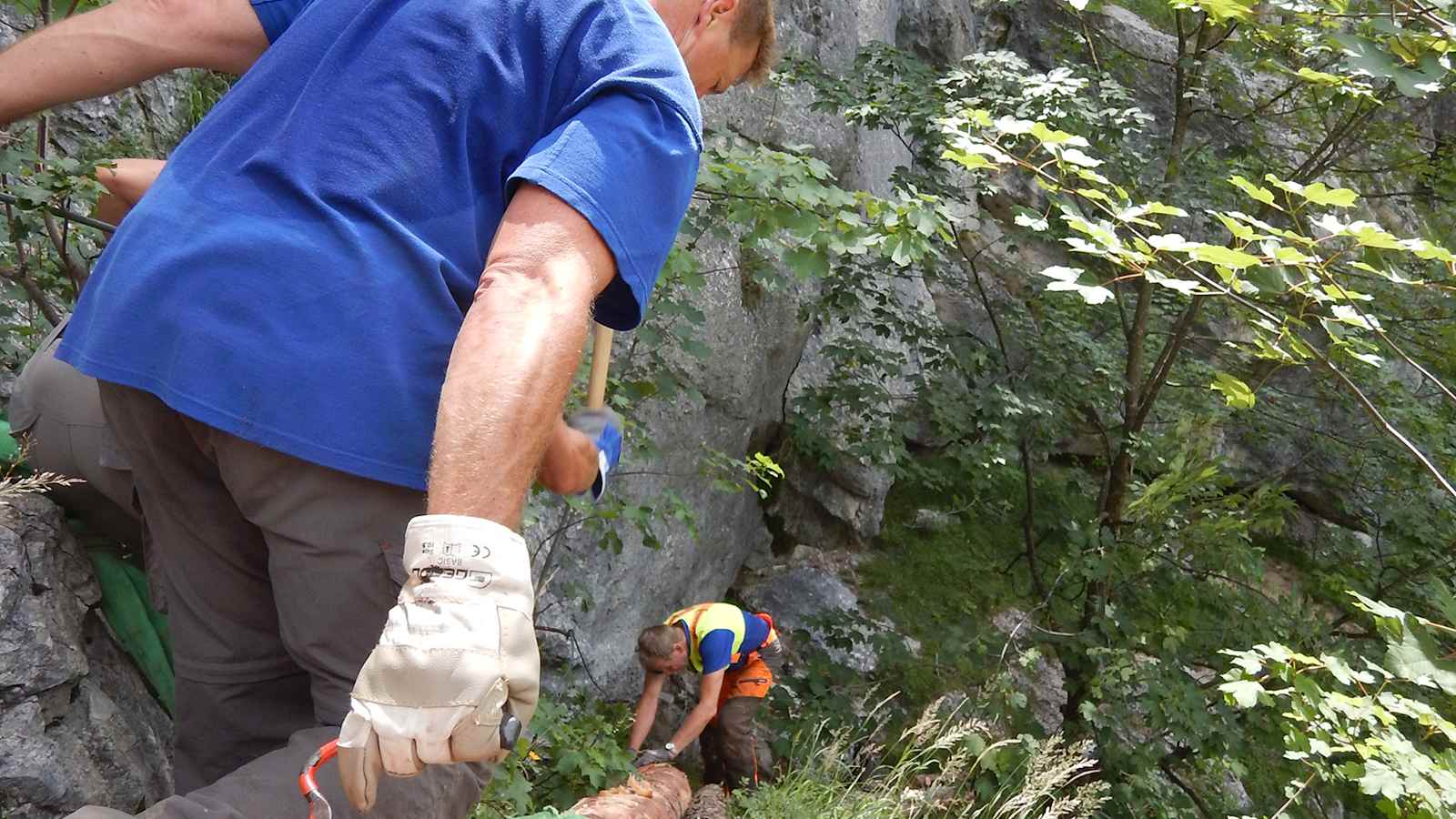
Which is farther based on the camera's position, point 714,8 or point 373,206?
point 714,8

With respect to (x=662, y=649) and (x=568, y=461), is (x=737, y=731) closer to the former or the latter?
(x=662, y=649)

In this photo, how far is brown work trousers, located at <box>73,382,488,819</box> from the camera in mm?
1392

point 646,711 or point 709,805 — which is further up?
point 709,805

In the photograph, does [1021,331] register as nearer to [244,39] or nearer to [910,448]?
[910,448]

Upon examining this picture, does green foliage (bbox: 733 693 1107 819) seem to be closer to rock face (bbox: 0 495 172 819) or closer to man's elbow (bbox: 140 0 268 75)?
rock face (bbox: 0 495 172 819)

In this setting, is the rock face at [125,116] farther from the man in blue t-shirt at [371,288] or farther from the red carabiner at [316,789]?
the red carabiner at [316,789]

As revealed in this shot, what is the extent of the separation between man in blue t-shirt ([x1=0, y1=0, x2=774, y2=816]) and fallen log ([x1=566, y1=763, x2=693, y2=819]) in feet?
7.21

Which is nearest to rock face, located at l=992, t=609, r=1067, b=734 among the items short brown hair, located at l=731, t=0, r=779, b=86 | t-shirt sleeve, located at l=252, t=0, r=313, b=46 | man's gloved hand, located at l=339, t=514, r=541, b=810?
short brown hair, located at l=731, t=0, r=779, b=86

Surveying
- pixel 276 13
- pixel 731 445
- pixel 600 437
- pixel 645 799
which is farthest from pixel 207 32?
pixel 731 445

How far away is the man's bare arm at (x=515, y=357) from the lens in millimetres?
1196

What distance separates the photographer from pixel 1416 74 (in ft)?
7.39

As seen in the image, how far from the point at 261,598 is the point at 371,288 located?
1.81ft

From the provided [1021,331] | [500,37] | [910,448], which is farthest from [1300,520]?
[500,37]

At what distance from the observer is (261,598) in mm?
1646
